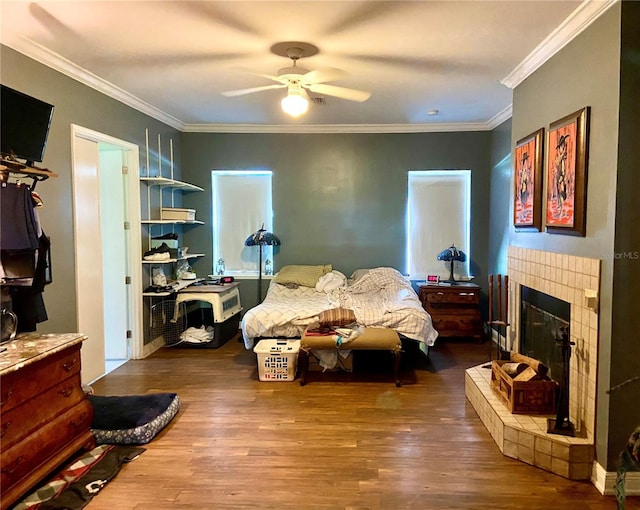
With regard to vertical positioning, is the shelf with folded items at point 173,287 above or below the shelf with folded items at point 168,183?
below

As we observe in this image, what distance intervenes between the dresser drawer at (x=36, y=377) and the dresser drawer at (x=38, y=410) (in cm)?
3

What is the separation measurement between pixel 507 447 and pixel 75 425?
2.55 m

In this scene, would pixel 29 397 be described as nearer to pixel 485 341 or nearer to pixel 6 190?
pixel 6 190

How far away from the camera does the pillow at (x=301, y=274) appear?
5.35m

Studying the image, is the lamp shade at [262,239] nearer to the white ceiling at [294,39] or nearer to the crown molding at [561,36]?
the white ceiling at [294,39]

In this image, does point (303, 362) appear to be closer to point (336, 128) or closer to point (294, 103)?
point (294, 103)

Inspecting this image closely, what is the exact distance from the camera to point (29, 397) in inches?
90.9

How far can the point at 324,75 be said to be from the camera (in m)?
3.68

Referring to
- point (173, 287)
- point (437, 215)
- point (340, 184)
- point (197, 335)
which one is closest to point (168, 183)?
point (173, 287)

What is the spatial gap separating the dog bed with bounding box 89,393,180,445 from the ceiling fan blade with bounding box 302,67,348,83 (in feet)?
8.83

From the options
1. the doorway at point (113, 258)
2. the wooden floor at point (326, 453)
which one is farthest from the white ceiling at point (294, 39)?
the wooden floor at point (326, 453)

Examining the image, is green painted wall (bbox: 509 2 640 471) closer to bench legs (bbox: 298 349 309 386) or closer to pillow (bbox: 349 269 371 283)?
bench legs (bbox: 298 349 309 386)

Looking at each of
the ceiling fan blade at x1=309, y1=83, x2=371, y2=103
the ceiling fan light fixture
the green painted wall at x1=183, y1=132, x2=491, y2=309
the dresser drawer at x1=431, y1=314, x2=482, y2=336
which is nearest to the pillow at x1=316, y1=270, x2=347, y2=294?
the green painted wall at x1=183, y1=132, x2=491, y2=309

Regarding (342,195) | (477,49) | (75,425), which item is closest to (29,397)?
(75,425)
